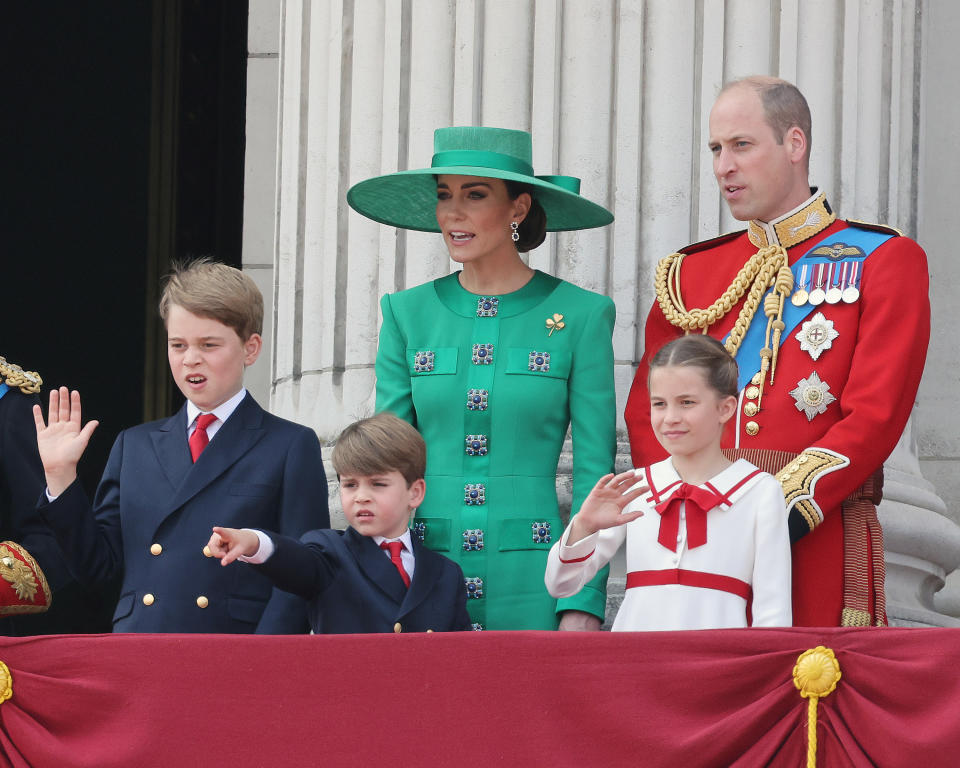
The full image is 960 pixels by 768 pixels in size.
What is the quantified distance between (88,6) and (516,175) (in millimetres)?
4472

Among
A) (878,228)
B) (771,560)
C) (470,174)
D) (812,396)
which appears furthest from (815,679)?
(470,174)

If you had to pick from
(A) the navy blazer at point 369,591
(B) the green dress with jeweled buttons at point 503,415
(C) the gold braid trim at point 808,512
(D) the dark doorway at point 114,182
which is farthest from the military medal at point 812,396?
(D) the dark doorway at point 114,182

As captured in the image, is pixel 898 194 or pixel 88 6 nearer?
pixel 898 194

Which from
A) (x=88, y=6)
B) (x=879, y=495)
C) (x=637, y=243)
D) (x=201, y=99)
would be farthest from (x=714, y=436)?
(x=88, y=6)

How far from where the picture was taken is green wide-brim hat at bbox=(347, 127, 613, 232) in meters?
4.41

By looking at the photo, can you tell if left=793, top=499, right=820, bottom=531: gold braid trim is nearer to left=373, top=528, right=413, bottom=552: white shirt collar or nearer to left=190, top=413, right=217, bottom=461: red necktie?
left=373, top=528, right=413, bottom=552: white shirt collar

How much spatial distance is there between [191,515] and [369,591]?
43 cm

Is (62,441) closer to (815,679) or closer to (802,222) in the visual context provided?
(815,679)

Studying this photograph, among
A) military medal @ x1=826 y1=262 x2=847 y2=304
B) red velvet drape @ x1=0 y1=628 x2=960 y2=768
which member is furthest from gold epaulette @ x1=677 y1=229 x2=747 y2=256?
red velvet drape @ x1=0 y1=628 x2=960 y2=768

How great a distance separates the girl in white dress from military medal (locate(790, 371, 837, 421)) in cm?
31

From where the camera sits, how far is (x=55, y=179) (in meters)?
8.13

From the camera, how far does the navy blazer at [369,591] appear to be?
12.5 feet

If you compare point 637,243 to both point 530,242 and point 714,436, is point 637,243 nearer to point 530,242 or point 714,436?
point 530,242

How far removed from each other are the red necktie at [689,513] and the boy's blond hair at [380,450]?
55cm
